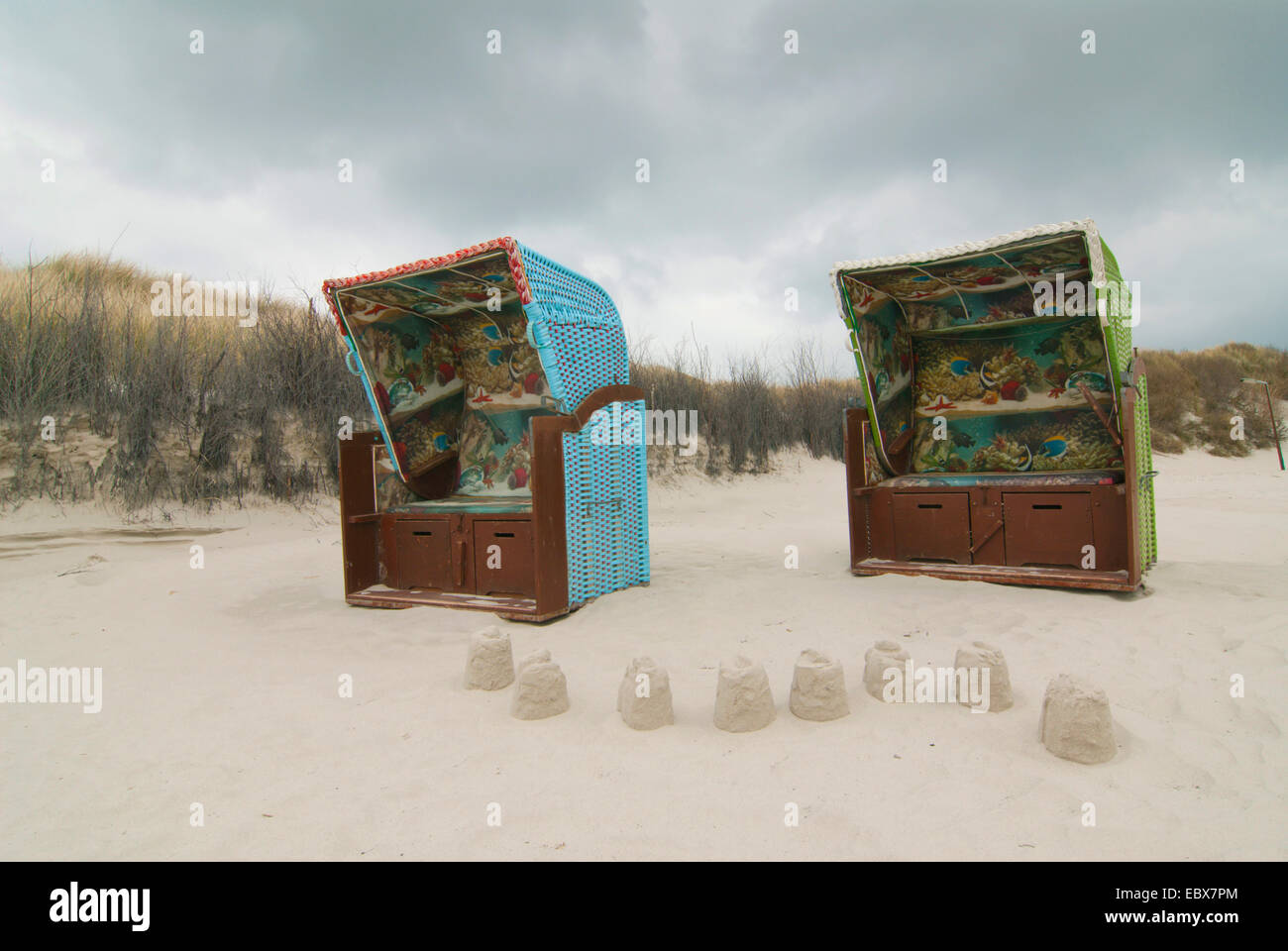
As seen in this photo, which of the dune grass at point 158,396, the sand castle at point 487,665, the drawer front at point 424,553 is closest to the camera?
the sand castle at point 487,665

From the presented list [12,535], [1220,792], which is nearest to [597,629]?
[1220,792]

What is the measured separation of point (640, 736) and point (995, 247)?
14.2 feet

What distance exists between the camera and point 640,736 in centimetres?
290

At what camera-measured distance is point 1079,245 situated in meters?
5.14

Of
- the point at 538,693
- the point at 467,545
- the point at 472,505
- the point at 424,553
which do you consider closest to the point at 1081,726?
the point at 538,693

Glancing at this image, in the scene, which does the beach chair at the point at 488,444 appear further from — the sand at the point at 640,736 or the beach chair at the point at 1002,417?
the beach chair at the point at 1002,417

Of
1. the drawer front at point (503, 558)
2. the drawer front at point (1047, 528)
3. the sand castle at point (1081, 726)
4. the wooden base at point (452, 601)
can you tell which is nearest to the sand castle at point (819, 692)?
the sand castle at point (1081, 726)

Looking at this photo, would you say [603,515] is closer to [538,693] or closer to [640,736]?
[538,693]

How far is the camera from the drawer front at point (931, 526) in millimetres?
6039

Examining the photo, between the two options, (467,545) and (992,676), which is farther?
(467,545)

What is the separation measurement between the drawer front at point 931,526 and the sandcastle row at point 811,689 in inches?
122

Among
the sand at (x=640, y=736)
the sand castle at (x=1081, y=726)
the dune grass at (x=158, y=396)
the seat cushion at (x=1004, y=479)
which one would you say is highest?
the dune grass at (x=158, y=396)

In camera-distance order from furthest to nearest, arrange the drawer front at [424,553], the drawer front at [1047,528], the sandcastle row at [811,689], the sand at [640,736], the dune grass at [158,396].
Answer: the dune grass at [158,396]
the drawer front at [424,553]
the drawer front at [1047,528]
the sandcastle row at [811,689]
the sand at [640,736]

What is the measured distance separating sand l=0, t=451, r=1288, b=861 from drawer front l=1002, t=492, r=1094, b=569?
1.56 ft
